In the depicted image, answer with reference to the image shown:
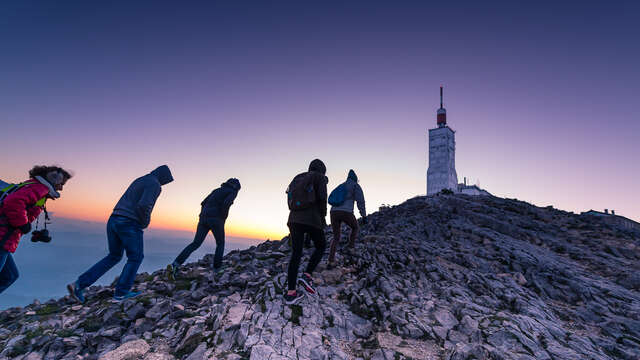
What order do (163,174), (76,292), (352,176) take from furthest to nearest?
(352,176) → (163,174) → (76,292)

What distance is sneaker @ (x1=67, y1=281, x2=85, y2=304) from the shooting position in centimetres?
716

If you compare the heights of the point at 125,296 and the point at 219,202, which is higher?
the point at 219,202

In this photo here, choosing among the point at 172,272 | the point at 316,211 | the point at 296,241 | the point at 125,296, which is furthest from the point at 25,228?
the point at 316,211

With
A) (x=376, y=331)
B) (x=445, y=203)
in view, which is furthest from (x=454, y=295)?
(x=445, y=203)

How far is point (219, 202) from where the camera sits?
9.15 m

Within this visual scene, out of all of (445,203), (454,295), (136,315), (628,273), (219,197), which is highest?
(445,203)

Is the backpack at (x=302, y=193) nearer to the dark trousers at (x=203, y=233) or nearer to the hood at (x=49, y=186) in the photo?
the dark trousers at (x=203, y=233)

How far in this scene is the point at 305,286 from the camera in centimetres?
755

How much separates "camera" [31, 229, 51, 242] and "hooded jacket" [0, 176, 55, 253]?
0.23m

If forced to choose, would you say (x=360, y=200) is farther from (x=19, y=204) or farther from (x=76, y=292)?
(x=19, y=204)

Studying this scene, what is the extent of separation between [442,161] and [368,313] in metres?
53.5

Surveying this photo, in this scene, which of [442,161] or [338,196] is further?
[442,161]

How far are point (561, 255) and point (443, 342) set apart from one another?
12241 millimetres

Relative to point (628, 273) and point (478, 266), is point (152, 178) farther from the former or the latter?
point (628, 273)
